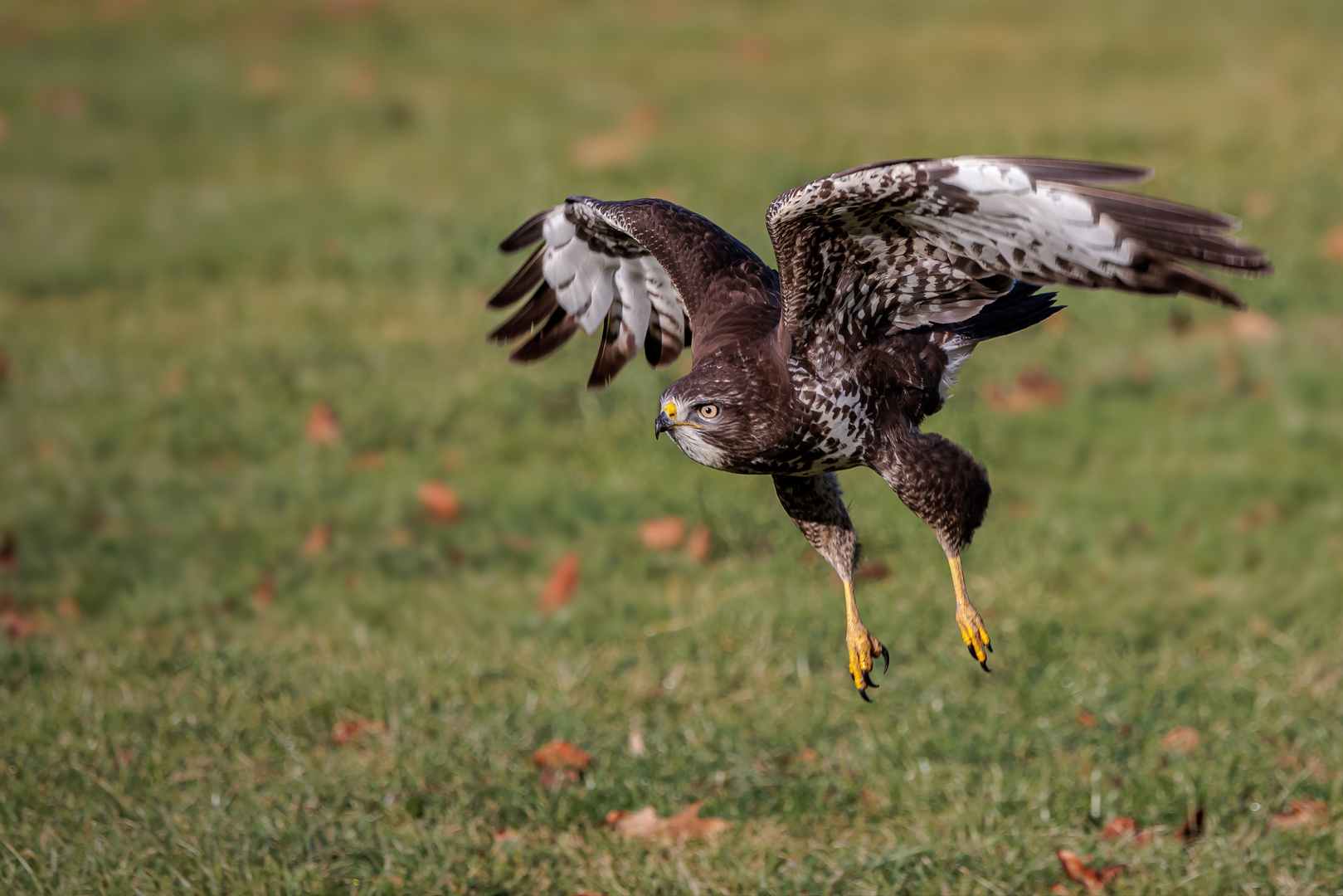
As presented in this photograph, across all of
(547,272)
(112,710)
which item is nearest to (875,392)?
(547,272)

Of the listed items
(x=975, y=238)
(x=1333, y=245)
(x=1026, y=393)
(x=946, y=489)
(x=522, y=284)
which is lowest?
(x=1026, y=393)

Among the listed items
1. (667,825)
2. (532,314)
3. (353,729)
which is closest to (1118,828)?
(667,825)

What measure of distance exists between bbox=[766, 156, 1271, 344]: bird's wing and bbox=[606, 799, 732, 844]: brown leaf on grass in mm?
1932

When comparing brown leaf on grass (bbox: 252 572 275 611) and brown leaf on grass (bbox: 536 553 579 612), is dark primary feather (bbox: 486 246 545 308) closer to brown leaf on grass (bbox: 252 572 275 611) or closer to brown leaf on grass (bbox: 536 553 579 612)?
brown leaf on grass (bbox: 536 553 579 612)

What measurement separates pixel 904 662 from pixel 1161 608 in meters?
1.62

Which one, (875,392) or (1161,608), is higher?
(875,392)

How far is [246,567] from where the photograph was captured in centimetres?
804

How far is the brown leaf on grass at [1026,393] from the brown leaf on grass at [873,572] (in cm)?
209

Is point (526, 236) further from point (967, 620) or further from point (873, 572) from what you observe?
point (873, 572)

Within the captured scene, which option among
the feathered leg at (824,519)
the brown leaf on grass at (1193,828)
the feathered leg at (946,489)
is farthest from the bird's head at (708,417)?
the brown leaf on grass at (1193,828)

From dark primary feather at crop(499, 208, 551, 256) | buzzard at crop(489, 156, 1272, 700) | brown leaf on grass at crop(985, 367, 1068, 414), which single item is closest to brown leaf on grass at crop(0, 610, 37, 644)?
dark primary feather at crop(499, 208, 551, 256)

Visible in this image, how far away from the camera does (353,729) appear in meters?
6.26

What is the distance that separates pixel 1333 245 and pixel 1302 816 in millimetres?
6985

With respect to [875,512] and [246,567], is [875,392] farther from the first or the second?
[246,567]
